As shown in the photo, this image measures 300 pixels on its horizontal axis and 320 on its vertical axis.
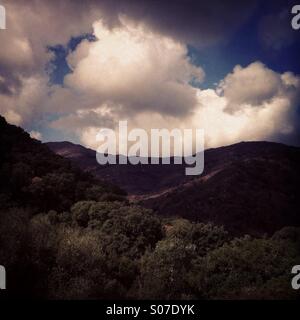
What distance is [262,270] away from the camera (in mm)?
26500

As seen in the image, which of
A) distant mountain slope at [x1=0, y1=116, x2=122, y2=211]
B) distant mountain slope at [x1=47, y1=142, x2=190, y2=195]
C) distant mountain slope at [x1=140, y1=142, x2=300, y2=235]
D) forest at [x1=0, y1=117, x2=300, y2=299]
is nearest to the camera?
forest at [x1=0, y1=117, x2=300, y2=299]

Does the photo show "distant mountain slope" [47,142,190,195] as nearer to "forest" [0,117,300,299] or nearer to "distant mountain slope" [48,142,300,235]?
"distant mountain slope" [48,142,300,235]

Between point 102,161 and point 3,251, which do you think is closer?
point 3,251

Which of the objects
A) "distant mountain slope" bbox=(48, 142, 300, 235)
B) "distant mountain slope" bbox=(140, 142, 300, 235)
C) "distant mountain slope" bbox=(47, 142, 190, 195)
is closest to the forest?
"distant mountain slope" bbox=(140, 142, 300, 235)

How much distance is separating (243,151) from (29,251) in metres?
107

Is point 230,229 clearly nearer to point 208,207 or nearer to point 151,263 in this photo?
point 208,207

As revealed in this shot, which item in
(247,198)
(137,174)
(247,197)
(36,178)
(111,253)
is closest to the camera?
(111,253)

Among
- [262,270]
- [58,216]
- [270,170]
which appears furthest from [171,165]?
[262,270]

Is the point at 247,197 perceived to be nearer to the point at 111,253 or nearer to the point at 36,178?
the point at 36,178

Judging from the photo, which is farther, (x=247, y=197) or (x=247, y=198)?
(x=247, y=197)

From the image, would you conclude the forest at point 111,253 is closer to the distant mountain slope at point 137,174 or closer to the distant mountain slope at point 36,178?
the distant mountain slope at point 36,178

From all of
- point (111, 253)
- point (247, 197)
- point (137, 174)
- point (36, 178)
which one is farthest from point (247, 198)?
point (137, 174)

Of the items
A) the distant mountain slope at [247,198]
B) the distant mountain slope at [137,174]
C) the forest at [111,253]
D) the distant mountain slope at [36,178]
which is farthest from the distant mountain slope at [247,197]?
the distant mountain slope at [36,178]
